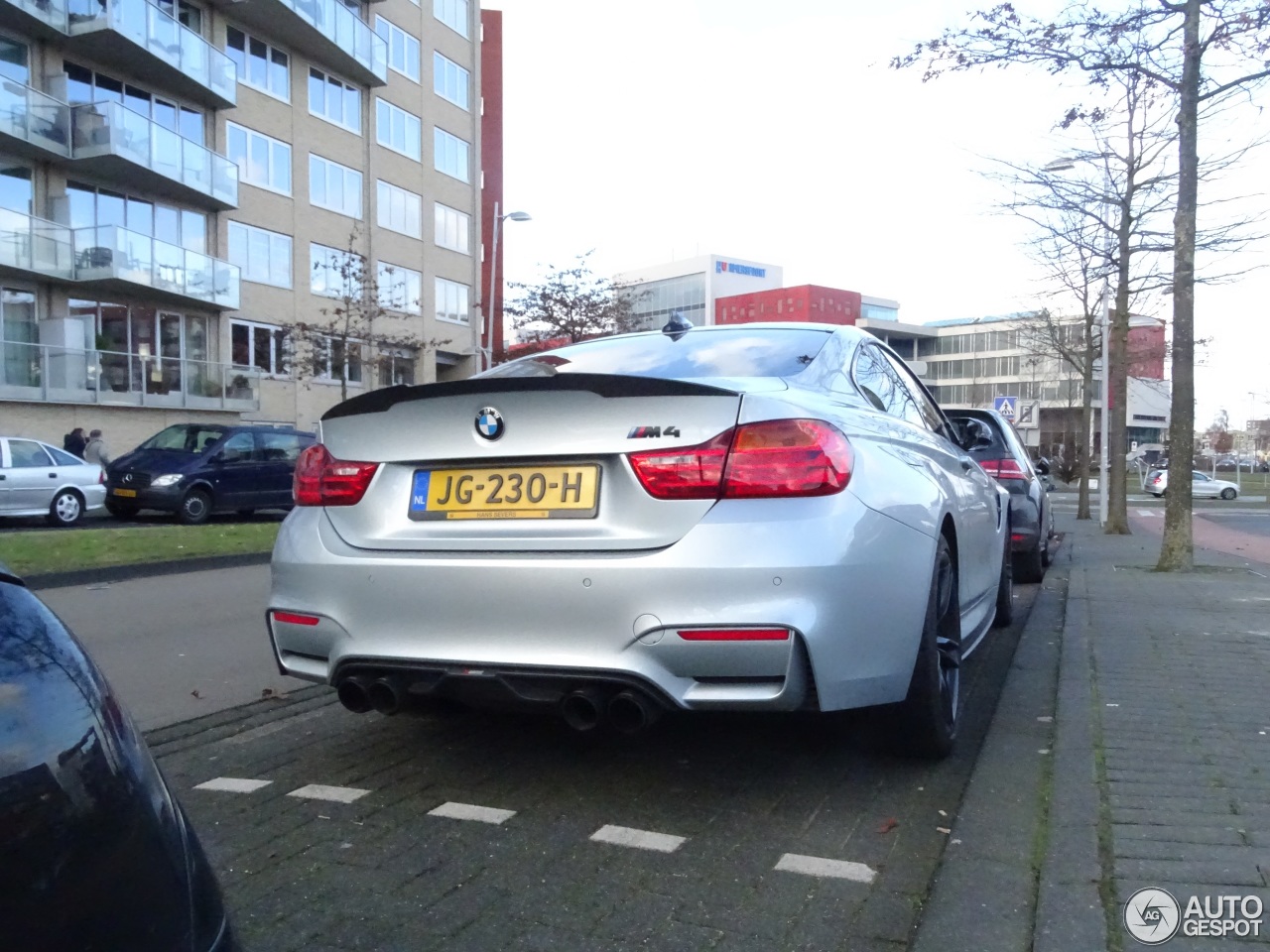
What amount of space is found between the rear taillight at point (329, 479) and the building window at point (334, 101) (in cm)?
3433

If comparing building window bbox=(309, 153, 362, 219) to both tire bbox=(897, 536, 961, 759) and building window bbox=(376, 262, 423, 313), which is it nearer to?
building window bbox=(376, 262, 423, 313)

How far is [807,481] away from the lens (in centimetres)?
318

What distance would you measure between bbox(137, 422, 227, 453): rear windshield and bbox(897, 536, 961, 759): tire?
56.1 feet

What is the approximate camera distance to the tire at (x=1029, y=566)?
1023cm

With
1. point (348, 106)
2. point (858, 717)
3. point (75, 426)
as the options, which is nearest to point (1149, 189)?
point (858, 717)

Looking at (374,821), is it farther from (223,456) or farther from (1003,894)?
(223,456)

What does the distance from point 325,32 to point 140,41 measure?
8.41m

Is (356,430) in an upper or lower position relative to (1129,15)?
lower

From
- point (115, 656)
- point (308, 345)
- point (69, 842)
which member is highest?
point (308, 345)

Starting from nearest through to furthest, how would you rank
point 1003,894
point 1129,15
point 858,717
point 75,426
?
point 1003,894, point 858,717, point 1129,15, point 75,426

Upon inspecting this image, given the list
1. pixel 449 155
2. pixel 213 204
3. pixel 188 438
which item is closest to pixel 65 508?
pixel 188 438

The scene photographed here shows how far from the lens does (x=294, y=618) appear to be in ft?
11.9

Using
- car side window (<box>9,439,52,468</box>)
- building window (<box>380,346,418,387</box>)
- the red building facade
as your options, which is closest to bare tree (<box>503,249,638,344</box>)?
building window (<box>380,346,418,387</box>)

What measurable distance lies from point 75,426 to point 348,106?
16.2 meters
